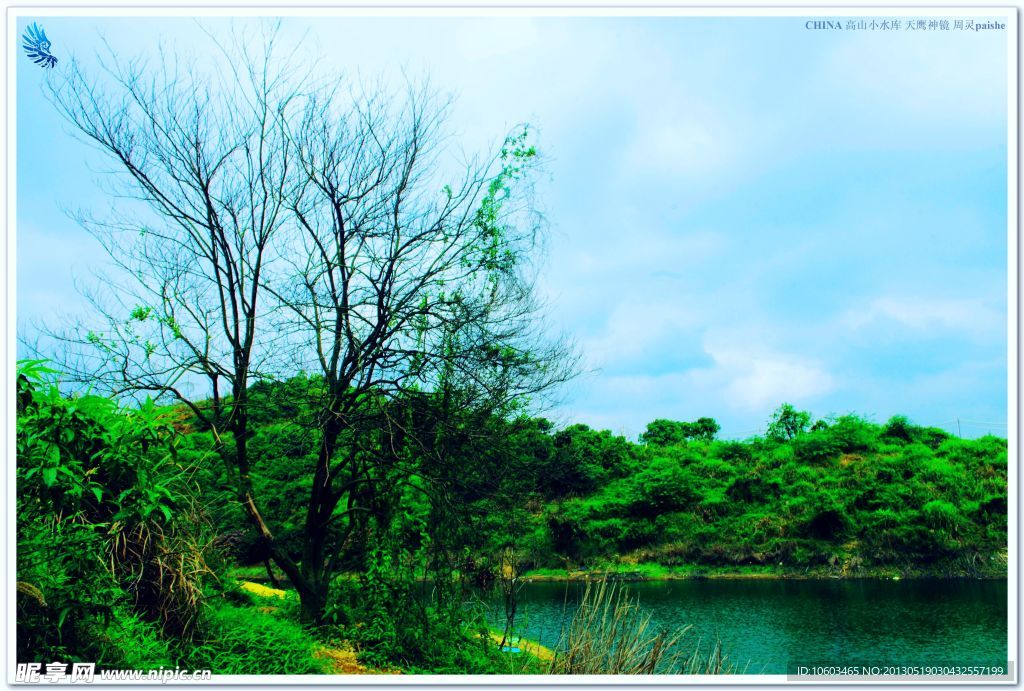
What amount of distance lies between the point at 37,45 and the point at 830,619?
10.8 m

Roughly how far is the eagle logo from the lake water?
18.6 ft

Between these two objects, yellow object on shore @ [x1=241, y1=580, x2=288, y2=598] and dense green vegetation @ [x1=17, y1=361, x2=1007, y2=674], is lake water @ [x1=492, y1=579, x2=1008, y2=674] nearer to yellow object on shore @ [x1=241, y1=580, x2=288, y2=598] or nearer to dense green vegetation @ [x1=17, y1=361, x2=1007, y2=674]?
dense green vegetation @ [x1=17, y1=361, x2=1007, y2=674]

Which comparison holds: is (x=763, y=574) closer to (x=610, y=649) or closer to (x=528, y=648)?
(x=528, y=648)

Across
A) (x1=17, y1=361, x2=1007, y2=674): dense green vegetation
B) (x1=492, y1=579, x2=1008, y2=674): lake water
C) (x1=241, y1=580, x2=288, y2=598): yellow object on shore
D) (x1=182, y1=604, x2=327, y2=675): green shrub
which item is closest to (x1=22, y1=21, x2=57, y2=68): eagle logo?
(x1=17, y1=361, x2=1007, y2=674): dense green vegetation

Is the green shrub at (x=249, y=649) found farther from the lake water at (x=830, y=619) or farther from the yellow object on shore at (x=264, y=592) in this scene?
the yellow object on shore at (x=264, y=592)

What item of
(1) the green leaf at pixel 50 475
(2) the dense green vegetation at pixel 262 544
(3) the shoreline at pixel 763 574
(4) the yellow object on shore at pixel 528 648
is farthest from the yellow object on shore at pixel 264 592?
(3) the shoreline at pixel 763 574

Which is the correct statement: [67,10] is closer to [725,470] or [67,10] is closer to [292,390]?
[292,390]

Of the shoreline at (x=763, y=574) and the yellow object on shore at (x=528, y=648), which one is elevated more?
the yellow object on shore at (x=528, y=648)

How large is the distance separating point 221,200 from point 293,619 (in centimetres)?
379

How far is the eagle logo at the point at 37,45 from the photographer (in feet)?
16.1

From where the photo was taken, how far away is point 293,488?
12.0m

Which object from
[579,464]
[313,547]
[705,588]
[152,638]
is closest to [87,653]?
[152,638]

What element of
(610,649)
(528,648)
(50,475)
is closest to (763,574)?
(528,648)

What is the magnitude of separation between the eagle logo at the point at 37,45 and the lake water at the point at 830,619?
566 centimetres
